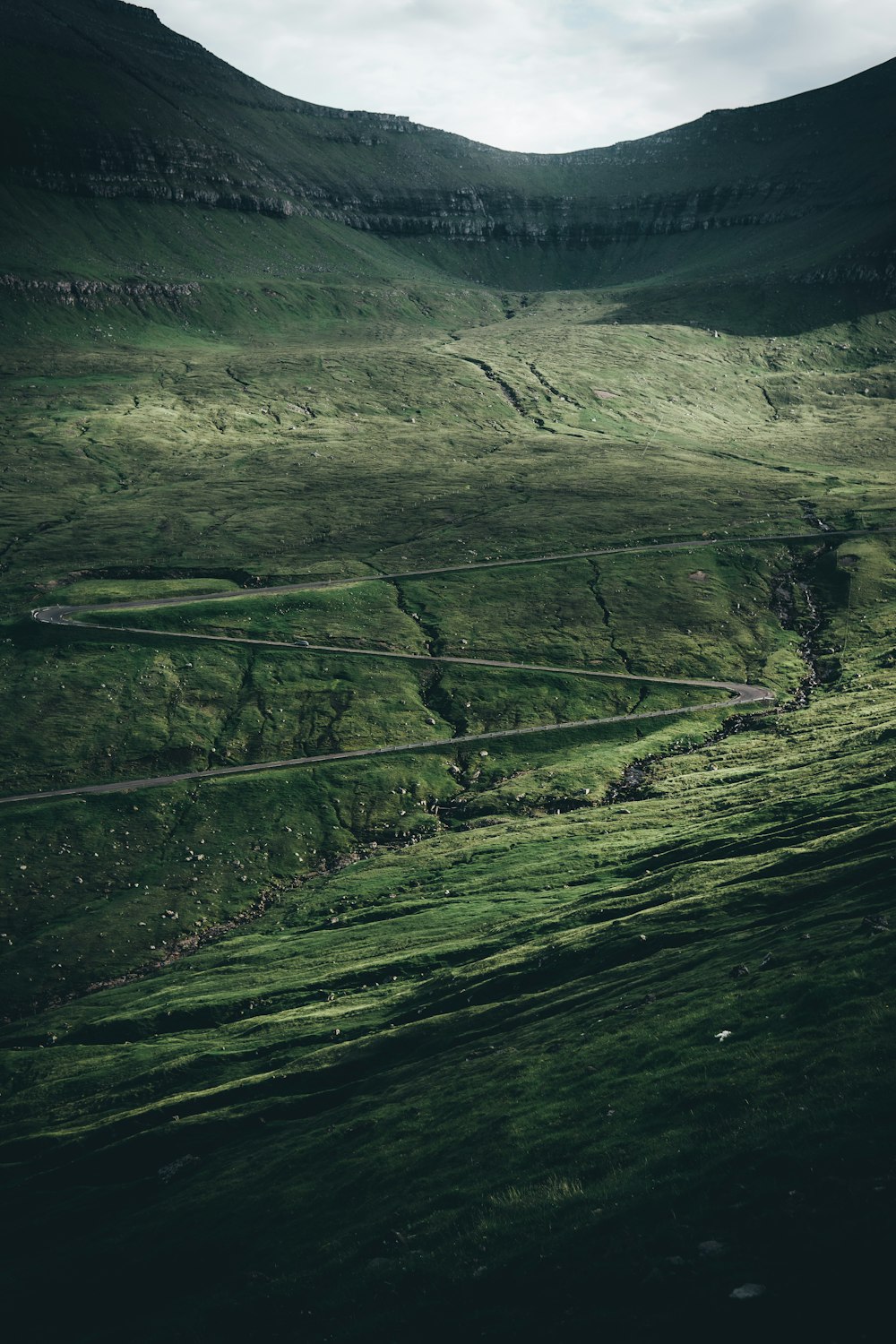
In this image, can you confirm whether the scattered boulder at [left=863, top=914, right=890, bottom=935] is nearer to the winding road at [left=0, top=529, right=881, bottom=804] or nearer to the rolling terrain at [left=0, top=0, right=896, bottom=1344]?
the rolling terrain at [left=0, top=0, right=896, bottom=1344]

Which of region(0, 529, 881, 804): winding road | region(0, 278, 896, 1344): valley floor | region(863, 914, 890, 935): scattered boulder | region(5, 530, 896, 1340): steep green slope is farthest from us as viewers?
region(0, 529, 881, 804): winding road

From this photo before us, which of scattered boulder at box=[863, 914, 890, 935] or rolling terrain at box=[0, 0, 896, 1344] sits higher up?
scattered boulder at box=[863, 914, 890, 935]

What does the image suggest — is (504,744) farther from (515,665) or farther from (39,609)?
(39,609)

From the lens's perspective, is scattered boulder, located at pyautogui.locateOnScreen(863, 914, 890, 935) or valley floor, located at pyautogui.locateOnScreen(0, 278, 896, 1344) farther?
scattered boulder, located at pyautogui.locateOnScreen(863, 914, 890, 935)

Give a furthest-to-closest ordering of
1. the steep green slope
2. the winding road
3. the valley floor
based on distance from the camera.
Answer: the winding road < the valley floor < the steep green slope

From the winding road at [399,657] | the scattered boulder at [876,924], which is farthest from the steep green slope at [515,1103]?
the winding road at [399,657]

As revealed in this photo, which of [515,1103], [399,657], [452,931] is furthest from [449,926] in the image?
[399,657]

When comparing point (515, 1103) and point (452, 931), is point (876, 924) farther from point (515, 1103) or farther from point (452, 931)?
point (452, 931)

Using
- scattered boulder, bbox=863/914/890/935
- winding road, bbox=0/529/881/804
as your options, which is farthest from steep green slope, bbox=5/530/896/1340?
winding road, bbox=0/529/881/804

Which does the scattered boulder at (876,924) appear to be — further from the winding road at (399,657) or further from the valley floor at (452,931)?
the winding road at (399,657)
